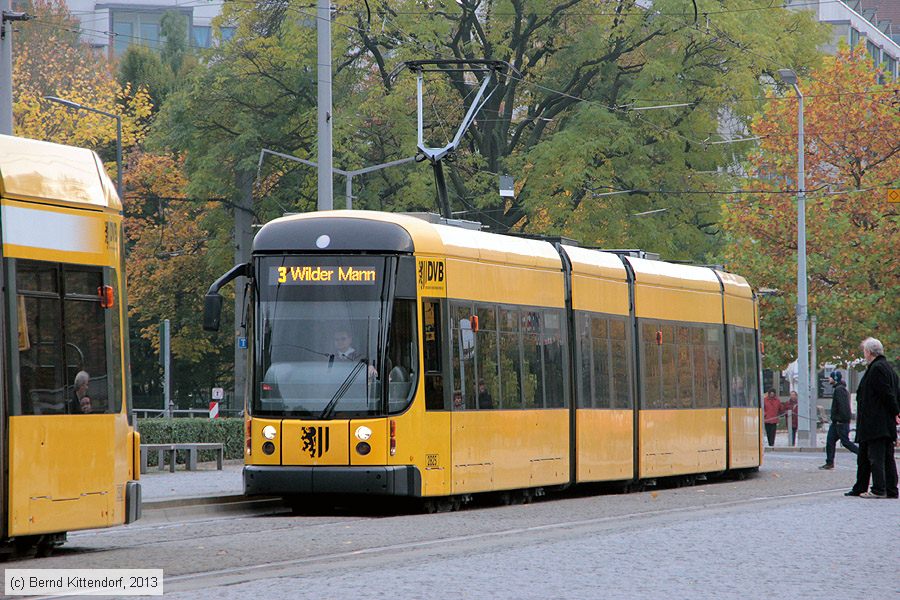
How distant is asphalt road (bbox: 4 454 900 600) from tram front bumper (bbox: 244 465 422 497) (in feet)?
0.94

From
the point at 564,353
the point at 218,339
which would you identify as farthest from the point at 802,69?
the point at 564,353

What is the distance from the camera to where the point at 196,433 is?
31.5m

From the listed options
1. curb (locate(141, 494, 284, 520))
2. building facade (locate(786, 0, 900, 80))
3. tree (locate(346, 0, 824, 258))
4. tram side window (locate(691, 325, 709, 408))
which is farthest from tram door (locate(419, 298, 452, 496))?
building facade (locate(786, 0, 900, 80))

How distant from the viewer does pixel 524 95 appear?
47.5 meters

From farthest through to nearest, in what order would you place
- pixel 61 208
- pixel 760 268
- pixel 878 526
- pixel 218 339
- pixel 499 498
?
pixel 218 339
pixel 760 268
pixel 499 498
pixel 878 526
pixel 61 208

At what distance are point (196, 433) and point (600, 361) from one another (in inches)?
412

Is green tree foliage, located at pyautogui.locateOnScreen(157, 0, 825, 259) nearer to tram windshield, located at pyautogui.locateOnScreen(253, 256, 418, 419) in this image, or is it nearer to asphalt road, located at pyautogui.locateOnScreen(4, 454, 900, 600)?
asphalt road, located at pyautogui.locateOnScreen(4, 454, 900, 600)

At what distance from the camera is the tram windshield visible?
18078mm

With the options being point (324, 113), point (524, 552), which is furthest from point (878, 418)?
point (324, 113)

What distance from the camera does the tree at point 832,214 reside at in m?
46.4

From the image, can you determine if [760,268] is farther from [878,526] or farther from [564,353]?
[878,526]

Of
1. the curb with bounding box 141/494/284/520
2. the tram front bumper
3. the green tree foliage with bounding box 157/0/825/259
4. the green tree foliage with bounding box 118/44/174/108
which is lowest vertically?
the curb with bounding box 141/494/284/520

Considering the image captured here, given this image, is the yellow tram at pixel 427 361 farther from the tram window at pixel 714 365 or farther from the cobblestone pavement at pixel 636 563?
the tram window at pixel 714 365

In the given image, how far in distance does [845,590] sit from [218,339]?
4915 cm
